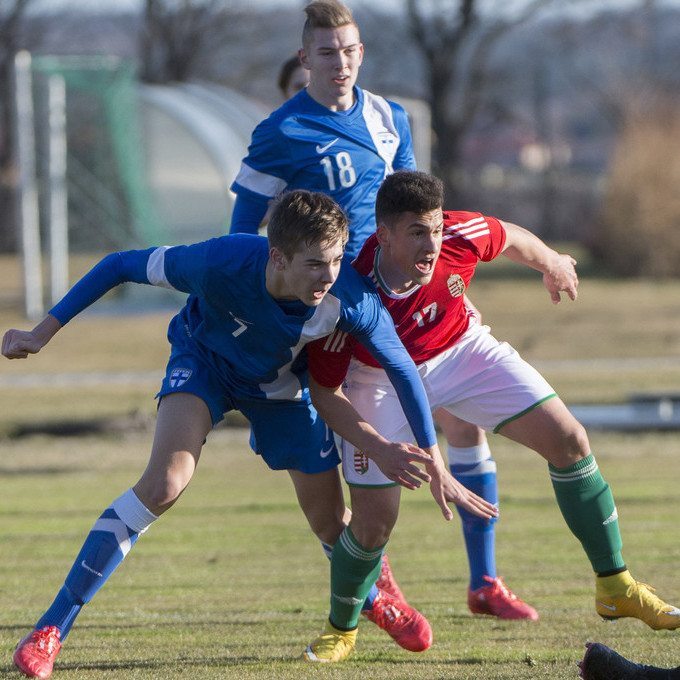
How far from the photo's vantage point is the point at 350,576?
4762 millimetres

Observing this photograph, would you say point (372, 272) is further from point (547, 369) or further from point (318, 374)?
point (547, 369)

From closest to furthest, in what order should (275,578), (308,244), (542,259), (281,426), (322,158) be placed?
(308,244)
(281,426)
(542,259)
(322,158)
(275,578)

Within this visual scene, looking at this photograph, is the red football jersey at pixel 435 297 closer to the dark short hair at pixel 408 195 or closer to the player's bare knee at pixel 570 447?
the dark short hair at pixel 408 195

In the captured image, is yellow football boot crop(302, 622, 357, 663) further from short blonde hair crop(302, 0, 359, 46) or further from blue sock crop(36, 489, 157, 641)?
short blonde hair crop(302, 0, 359, 46)

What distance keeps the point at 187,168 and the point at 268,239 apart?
2319cm

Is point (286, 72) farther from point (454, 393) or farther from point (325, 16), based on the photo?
point (454, 393)

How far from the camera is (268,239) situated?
14.3 feet

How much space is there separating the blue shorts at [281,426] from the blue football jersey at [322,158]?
0.70m

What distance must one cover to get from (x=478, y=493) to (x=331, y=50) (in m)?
1.93

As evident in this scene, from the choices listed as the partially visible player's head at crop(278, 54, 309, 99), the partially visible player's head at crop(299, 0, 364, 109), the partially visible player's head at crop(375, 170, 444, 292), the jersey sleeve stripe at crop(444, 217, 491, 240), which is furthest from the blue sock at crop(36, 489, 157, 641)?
the partially visible player's head at crop(278, 54, 309, 99)

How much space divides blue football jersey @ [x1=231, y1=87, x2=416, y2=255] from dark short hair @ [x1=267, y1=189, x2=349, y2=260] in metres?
0.84

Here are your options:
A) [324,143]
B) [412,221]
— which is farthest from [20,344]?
[324,143]

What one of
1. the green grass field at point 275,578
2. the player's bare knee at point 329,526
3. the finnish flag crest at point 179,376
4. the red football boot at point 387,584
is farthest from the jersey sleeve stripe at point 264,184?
the green grass field at point 275,578

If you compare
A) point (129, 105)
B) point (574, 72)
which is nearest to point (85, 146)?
point (129, 105)
